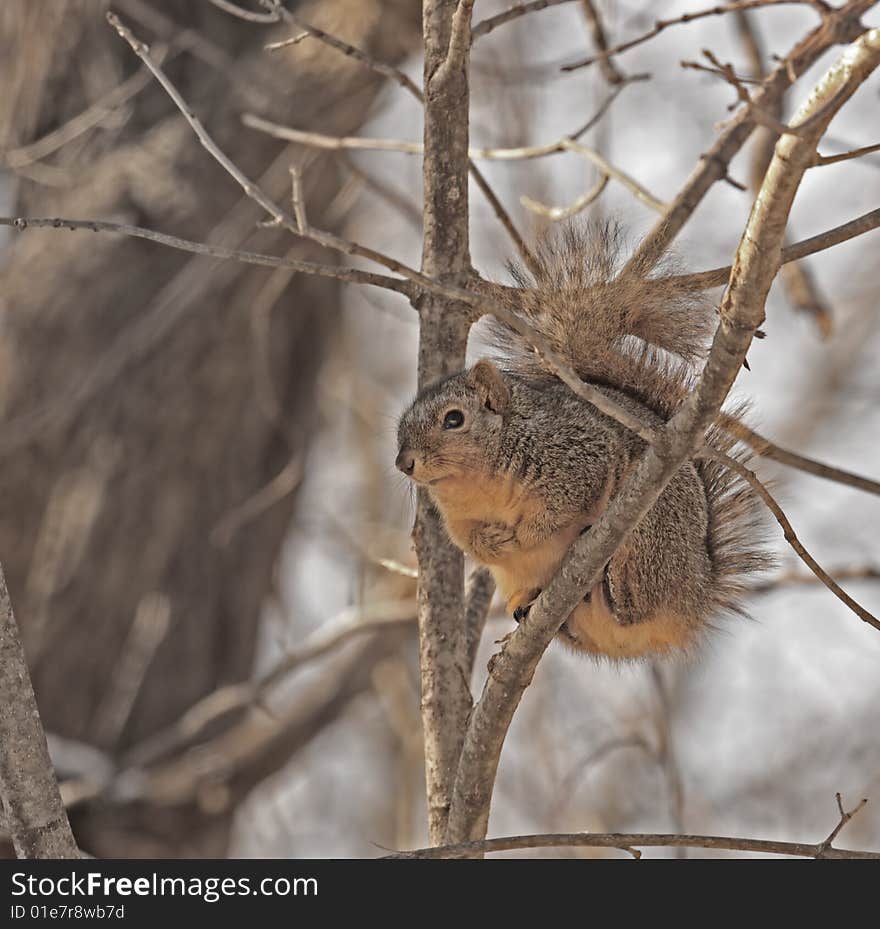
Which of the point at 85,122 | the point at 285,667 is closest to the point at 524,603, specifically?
the point at 285,667

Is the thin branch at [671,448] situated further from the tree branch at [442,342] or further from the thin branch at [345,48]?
the thin branch at [345,48]

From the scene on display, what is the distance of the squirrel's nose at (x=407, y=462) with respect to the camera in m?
2.06

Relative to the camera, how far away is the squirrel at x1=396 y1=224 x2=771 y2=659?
2.05 meters

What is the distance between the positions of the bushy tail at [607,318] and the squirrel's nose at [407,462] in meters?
0.29

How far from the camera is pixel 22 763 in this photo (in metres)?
1.56

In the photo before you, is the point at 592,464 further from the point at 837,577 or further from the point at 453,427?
the point at 837,577

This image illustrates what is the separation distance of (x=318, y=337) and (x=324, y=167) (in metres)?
0.56

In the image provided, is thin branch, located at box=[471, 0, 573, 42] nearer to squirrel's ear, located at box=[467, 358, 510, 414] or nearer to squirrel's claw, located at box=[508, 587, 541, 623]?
squirrel's ear, located at box=[467, 358, 510, 414]

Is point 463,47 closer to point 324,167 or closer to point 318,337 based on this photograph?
point 324,167

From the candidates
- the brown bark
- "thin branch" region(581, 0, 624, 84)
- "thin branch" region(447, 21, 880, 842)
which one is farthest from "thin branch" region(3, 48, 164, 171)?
"thin branch" region(447, 21, 880, 842)

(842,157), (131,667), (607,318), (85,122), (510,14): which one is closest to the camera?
(842,157)

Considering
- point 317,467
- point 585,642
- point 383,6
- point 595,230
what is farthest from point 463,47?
point 317,467

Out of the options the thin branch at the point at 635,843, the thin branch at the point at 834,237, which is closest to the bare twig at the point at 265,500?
→ the thin branch at the point at 635,843

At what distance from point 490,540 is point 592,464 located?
0.20 metres
